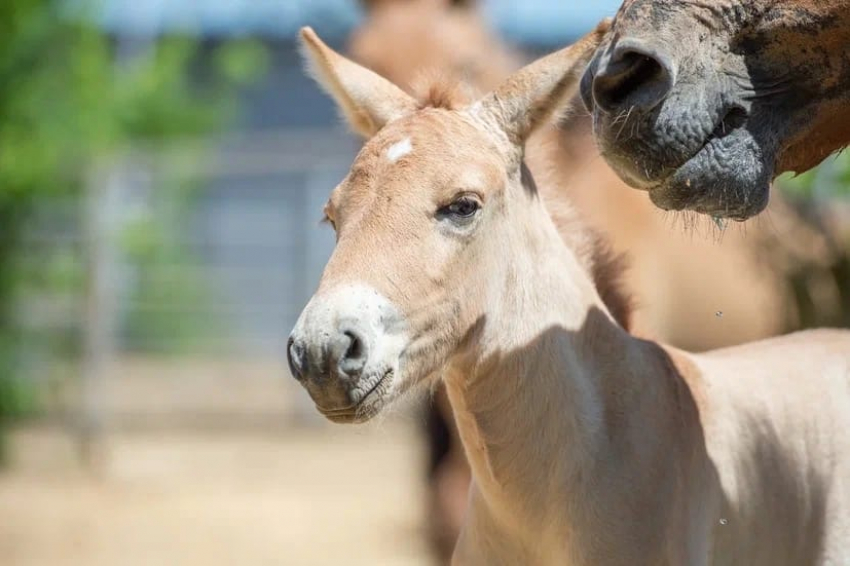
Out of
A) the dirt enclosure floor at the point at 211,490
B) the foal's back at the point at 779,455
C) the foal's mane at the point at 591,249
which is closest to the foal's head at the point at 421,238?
the foal's mane at the point at 591,249

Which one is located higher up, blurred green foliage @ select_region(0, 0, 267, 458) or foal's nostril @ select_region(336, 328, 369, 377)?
foal's nostril @ select_region(336, 328, 369, 377)

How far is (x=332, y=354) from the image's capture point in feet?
10.6

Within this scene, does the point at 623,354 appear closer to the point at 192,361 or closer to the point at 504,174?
the point at 504,174

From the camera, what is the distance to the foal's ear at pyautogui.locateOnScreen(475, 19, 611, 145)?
379 cm

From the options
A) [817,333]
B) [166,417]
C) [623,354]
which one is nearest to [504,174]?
[623,354]

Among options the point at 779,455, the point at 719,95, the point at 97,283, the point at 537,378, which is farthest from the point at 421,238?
the point at 97,283

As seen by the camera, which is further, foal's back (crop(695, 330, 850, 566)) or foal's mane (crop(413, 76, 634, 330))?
foal's mane (crop(413, 76, 634, 330))

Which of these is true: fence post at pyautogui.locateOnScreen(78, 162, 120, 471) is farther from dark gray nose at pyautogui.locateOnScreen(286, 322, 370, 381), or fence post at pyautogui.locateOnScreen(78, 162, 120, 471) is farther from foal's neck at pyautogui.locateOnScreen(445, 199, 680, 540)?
dark gray nose at pyautogui.locateOnScreen(286, 322, 370, 381)

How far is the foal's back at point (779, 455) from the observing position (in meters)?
3.80

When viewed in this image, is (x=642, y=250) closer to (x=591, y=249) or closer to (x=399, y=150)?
(x=591, y=249)

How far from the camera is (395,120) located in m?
3.85

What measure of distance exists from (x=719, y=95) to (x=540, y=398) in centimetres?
95

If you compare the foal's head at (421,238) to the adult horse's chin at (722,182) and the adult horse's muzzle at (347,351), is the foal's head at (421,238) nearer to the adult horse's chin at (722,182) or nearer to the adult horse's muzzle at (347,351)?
the adult horse's muzzle at (347,351)

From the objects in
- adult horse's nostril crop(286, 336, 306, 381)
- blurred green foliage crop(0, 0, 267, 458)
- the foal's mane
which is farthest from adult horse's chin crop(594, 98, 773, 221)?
blurred green foliage crop(0, 0, 267, 458)
